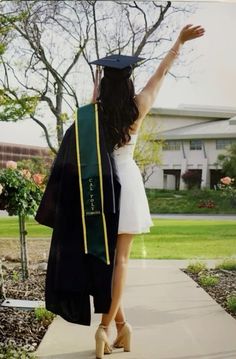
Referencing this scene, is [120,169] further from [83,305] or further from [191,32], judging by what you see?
[191,32]

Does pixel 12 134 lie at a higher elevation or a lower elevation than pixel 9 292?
higher

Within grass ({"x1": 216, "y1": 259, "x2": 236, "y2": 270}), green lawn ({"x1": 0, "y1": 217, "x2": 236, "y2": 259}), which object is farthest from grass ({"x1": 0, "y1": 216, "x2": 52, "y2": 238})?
grass ({"x1": 216, "y1": 259, "x2": 236, "y2": 270})

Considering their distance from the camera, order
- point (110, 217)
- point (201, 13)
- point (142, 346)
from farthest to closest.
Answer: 1. point (201, 13)
2. point (142, 346)
3. point (110, 217)

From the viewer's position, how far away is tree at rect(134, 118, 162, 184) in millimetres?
2254

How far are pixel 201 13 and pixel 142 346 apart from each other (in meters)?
1.42

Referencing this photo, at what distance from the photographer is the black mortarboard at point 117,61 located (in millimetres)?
2049

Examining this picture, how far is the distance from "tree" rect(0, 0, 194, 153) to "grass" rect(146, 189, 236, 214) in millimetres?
507

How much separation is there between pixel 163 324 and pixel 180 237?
0.37 metres

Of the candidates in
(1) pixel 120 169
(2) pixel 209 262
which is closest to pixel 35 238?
(1) pixel 120 169

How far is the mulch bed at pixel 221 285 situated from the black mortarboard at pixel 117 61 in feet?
3.02

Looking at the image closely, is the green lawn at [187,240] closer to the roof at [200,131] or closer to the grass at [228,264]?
the grass at [228,264]

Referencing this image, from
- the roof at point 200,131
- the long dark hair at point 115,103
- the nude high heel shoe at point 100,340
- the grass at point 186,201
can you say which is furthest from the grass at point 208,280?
the long dark hair at point 115,103

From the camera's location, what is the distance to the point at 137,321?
228cm

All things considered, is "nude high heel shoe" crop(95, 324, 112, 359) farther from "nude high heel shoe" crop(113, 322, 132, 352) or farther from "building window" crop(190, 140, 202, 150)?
"building window" crop(190, 140, 202, 150)
